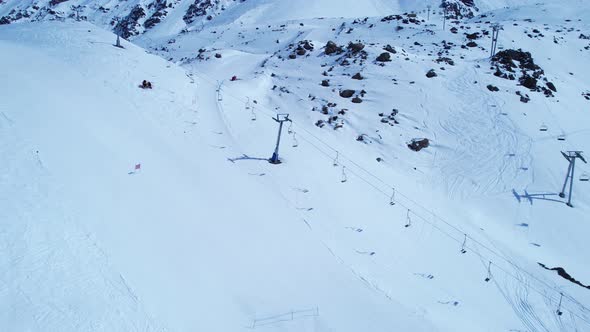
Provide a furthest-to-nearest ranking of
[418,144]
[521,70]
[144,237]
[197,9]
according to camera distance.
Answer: [197,9]
[521,70]
[418,144]
[144,237]

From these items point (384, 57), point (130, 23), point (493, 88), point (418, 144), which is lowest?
point (418, 144)

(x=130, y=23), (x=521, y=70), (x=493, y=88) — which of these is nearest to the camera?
(x=493, y=88)

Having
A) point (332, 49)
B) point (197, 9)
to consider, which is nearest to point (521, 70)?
point (332, 49)

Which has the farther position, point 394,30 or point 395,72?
point 394,30

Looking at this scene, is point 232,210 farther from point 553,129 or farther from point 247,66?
point 247,66

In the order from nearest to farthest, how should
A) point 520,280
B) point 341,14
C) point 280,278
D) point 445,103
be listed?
1. point 280,278
2. point 520,280
3. point 445,103
4. point 341,14

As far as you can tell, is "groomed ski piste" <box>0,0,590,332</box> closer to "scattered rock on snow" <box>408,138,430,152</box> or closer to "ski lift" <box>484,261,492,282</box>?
"ski lift" <box>484,261,492,282</box>


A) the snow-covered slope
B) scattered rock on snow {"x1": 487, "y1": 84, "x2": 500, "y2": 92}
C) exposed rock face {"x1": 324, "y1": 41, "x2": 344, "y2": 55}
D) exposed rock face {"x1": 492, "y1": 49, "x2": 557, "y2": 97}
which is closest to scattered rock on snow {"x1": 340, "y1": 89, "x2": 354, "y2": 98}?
exposed rock face {"x1": 324, "y1": 41, "x2": 344, "y2": 55}

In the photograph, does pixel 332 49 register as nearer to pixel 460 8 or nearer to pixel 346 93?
pixel 346 93

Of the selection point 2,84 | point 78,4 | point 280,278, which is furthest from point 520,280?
point 78,4
